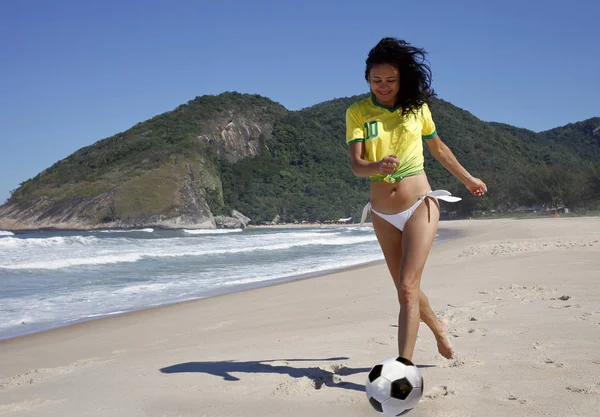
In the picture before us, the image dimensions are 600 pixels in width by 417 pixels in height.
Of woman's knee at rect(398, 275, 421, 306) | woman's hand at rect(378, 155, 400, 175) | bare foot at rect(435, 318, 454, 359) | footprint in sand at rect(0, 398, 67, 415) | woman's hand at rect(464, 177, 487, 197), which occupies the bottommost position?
footprint in sand at rect(0, 398, 67, 415)

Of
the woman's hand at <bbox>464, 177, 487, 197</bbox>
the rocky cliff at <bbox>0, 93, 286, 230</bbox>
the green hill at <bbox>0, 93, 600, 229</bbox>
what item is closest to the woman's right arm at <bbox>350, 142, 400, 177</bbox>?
the woman's hand at <bbox>464, 177, 487, 197</bbox>

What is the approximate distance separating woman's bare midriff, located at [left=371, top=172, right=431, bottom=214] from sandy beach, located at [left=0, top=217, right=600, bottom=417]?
0.98 m

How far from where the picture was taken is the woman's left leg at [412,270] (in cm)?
290

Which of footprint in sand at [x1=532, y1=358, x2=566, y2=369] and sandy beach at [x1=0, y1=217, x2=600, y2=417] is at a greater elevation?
footprint in sand at [x1=532, y1=358, x2=566, y2=369]

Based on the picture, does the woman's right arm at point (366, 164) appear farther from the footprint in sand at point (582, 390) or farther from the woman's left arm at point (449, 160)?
the footprint in sand at point (582, 390)

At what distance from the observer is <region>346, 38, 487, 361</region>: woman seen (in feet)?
9.81

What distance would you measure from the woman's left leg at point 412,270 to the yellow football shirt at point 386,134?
24 cm

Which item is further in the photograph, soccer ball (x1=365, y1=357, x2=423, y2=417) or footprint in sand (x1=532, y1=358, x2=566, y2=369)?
footprint in sand (x1=532, y1=358, x2=566, y2=369)

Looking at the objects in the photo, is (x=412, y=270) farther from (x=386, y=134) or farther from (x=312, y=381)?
(x=312, y=381)

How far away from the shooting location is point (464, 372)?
3258mm

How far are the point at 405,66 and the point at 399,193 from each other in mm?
694

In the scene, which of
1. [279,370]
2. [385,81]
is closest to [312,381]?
[279,370]

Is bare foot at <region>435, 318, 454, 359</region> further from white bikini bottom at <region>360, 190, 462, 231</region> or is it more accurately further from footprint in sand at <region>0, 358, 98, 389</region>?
footprint in sand at <region>0, 358, 98, 389</region>

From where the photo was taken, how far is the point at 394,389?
8.41 ft
